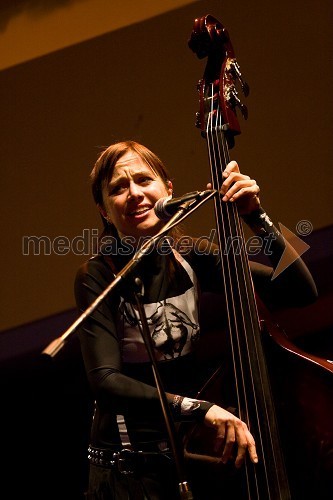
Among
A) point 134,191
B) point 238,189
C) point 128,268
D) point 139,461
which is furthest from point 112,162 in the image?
point 139,461

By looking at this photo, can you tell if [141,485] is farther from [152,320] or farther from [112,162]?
[112,162]

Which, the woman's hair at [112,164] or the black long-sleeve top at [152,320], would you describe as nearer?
the black long-sleeve top at [152,320]

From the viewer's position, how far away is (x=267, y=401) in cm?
125

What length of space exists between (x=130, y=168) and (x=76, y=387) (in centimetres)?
127

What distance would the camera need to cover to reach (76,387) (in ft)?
8.55

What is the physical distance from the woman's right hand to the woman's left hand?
1.35ft

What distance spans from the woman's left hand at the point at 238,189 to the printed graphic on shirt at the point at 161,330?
0.25 meters

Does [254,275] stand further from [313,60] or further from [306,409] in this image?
[313,60]

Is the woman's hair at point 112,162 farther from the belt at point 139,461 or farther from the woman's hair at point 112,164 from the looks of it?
the belt at point 139,461

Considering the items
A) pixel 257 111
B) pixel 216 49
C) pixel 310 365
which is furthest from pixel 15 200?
pixel 310 365

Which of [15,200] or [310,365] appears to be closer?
[310,365]

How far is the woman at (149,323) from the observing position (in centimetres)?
130

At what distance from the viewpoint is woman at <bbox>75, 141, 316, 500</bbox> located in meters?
1.30

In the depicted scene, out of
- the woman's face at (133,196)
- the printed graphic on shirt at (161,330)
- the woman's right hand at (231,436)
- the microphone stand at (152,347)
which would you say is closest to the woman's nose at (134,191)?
the woman's face at (133,196)
